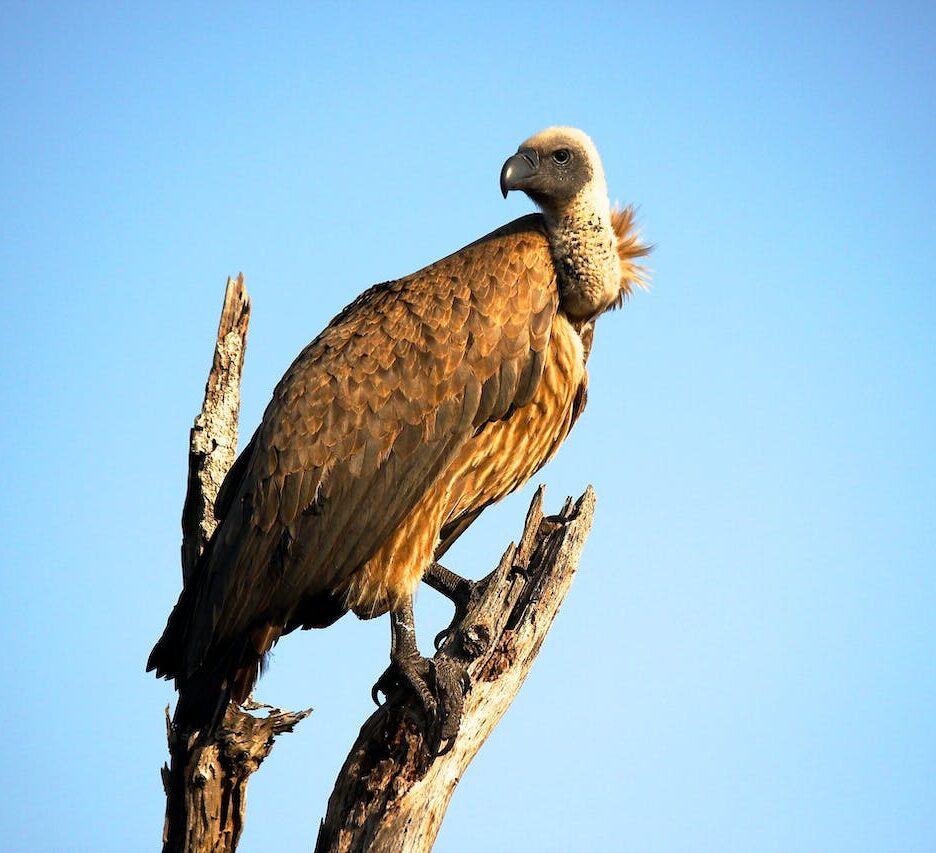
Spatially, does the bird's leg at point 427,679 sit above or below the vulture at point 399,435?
below

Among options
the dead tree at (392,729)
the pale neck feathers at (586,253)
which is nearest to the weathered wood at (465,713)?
the dead tree at (392,729)

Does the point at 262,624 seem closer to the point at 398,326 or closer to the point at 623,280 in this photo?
the point at 398,326

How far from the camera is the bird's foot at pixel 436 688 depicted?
18.1 feet

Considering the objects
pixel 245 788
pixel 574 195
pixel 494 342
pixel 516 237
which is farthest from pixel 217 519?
pixel 574 195

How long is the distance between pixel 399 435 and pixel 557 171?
1.87 meters

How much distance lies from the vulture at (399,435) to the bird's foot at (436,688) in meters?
0.02

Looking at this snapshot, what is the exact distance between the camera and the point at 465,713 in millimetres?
5625

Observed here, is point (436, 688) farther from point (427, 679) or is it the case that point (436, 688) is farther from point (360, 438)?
point (360, 438)

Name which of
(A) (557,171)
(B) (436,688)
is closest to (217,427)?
(B) (436,688)

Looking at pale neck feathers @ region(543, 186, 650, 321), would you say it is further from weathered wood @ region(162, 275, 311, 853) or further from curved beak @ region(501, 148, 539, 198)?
weathered wood @ region(162, 275, 311, 853)

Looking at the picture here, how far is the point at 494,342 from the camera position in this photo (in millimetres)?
6270

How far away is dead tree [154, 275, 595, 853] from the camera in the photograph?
5.43 metres

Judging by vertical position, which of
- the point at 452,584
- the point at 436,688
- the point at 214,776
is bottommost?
the point at 436,688

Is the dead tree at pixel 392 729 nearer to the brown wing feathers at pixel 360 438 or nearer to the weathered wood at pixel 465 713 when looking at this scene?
the weathered wood at pixel 465 713
